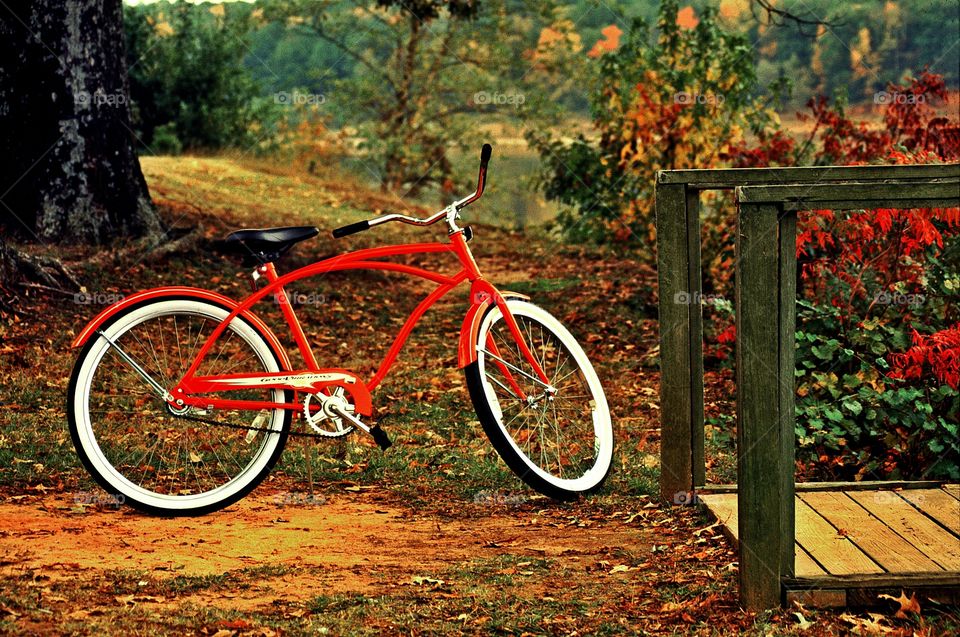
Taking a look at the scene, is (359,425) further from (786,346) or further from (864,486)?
(864,486)

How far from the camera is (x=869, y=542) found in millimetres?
4680

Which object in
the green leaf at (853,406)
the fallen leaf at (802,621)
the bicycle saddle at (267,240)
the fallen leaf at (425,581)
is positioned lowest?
the fallen leaf at (802,621)

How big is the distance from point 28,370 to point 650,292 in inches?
195

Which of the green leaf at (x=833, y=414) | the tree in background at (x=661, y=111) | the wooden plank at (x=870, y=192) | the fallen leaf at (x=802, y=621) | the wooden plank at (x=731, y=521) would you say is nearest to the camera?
the wooden plank at (x=870, y=192)

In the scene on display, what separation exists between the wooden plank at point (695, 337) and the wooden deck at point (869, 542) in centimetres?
18

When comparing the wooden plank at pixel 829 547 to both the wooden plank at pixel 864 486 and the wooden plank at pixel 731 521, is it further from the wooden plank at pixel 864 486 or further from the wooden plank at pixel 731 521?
the wooden plank at pixel 864 486

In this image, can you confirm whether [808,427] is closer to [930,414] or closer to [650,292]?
[930,414]

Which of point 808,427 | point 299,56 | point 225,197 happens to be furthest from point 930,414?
point 299,56

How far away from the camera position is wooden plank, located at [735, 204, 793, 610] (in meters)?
4.01

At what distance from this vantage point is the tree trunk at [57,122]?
10070 mm

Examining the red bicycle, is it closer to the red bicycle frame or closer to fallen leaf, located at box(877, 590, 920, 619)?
the red bicycle frame

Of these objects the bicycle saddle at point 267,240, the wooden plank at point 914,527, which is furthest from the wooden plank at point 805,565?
the bicycle saddle at point 267,240

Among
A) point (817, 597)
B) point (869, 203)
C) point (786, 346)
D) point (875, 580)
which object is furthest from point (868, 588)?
point (869, 203)

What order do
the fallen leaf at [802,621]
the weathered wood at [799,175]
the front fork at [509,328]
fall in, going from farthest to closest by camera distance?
the front fork at [509,328] < the weathered wood at [799,175] < the fallen leaf at [802,621]
